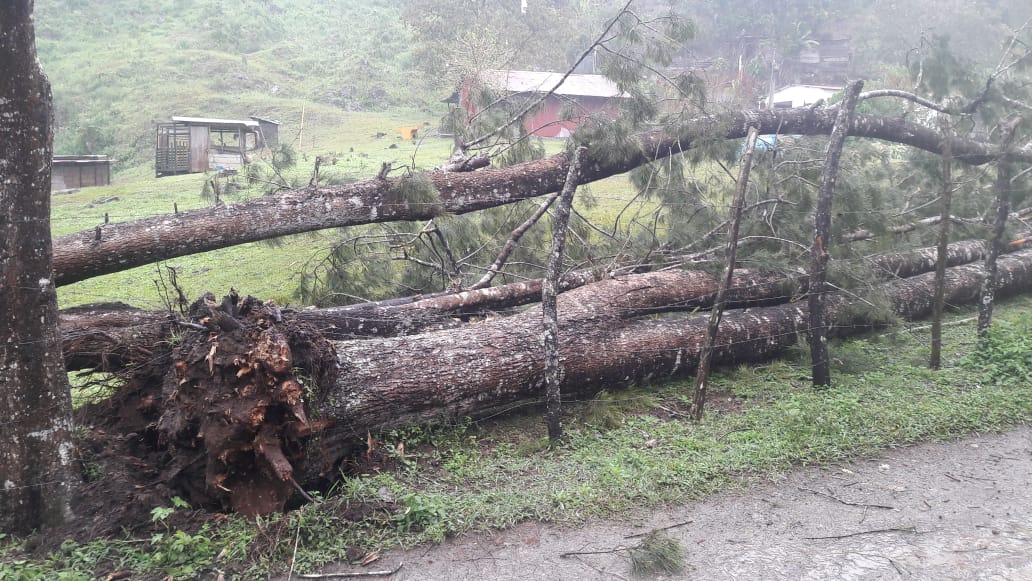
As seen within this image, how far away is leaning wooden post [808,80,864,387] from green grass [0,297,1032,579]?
0.27m

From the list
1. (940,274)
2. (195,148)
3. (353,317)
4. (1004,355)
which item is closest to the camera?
(353,317)

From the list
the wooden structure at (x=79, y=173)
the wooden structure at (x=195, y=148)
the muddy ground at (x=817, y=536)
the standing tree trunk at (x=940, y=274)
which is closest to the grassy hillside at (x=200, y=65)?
the wooden structure at (x=195, y=148)

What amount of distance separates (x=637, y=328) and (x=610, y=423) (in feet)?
3.51

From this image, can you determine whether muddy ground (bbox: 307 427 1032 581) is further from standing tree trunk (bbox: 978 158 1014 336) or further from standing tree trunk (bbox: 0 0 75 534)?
standing tree trunk (bbox: 978 158 1014 336)

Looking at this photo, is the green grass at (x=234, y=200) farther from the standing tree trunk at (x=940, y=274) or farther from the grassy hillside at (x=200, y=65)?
the standing tree trunk at (x=940, y=274)

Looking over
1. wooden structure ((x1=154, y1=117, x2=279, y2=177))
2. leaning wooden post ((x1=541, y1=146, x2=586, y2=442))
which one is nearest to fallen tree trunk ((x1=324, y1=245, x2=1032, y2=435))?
leaning wooden post ((x1=541, y1=146, x2=586, y2=442))

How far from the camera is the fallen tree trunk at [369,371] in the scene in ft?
13.0

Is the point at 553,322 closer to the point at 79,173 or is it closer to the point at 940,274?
the point at 940,274

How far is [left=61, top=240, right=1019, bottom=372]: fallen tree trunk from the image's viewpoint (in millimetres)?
4641

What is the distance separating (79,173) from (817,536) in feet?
68.5

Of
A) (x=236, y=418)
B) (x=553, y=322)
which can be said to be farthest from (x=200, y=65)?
(x=236, y=418)

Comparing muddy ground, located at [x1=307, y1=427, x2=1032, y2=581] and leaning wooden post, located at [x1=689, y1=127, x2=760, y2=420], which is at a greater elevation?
leaning wooden post, located at [x1=689, y1=127, x2=760, y2=420]

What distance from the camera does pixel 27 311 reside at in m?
3.51

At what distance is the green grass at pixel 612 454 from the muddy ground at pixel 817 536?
148mm
